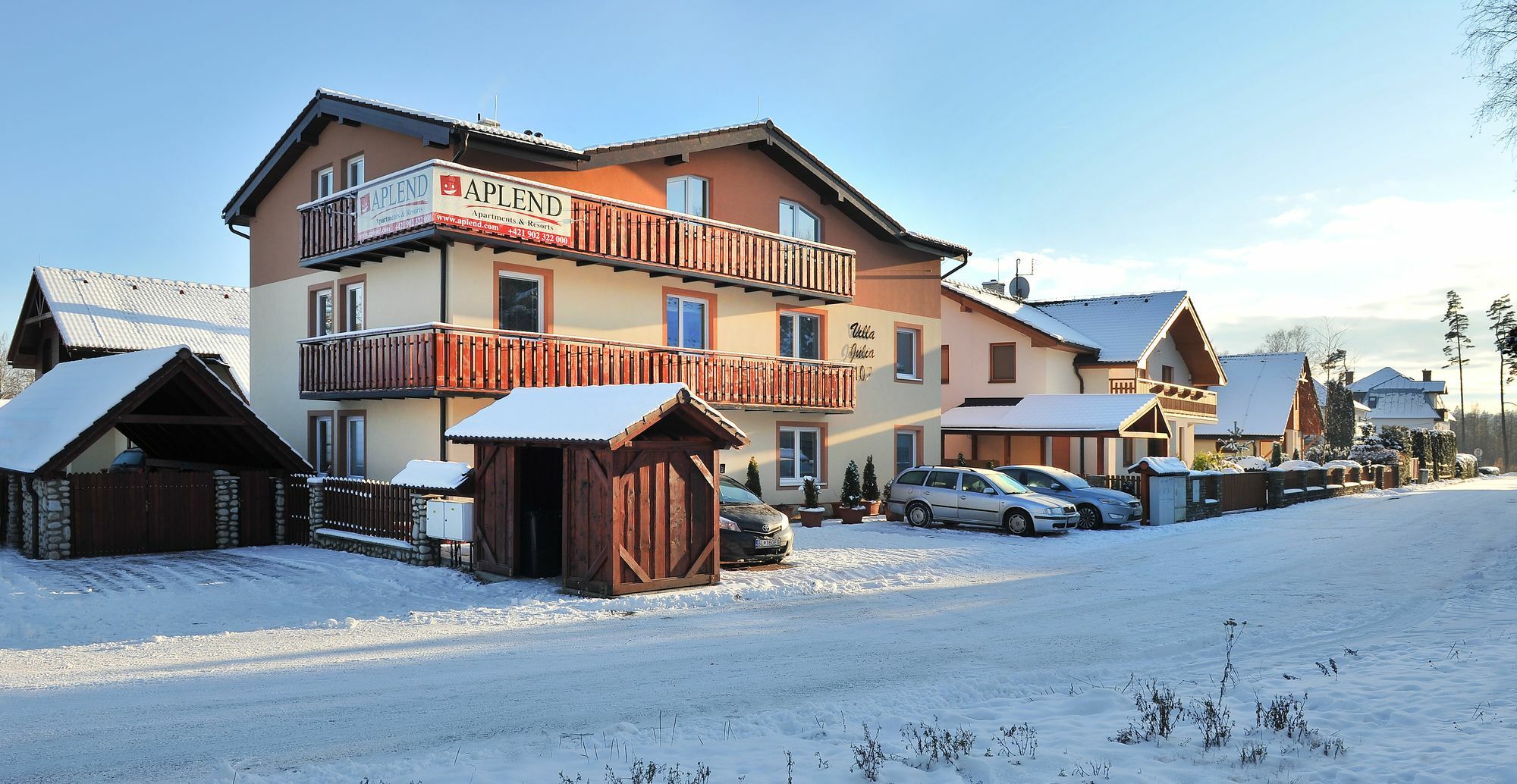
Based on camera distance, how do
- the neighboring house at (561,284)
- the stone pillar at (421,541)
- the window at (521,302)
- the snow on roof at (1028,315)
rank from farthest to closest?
the snow on roof at (1028,315) < the window at (521,302) < the neighboring house at (561,284) < the stone pillar at (421,541)

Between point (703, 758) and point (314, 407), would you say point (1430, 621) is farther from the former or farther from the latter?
point (314, 407)

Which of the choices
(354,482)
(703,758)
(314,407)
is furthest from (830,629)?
(314,407)

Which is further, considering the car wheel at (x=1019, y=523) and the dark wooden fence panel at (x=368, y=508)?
the car wheel at (x=1019, y=523)

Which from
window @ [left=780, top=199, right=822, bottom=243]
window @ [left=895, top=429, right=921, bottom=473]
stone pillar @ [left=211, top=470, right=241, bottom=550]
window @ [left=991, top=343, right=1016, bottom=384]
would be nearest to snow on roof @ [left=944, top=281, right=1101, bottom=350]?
window @ [left=991, top=343, right=1016, bottom=384]

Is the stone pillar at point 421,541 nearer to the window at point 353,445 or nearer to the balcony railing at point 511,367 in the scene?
the balcony railing at point 511,367

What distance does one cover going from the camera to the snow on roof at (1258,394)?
52.5 m

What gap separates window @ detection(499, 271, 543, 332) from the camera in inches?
837

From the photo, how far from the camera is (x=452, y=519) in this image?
50.2 feet

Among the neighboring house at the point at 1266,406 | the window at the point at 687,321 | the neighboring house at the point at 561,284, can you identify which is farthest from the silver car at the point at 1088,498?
the neighboring house at the point at 1266,406

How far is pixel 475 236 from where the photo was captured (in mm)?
19391

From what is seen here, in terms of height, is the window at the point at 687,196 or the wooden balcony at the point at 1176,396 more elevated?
the window at the point at 687,196

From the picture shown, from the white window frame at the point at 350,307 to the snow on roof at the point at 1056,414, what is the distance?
1971 centimetres

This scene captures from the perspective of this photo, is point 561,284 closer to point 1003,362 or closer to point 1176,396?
point 1003,362

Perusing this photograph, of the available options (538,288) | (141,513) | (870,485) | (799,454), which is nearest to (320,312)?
(538,288)
